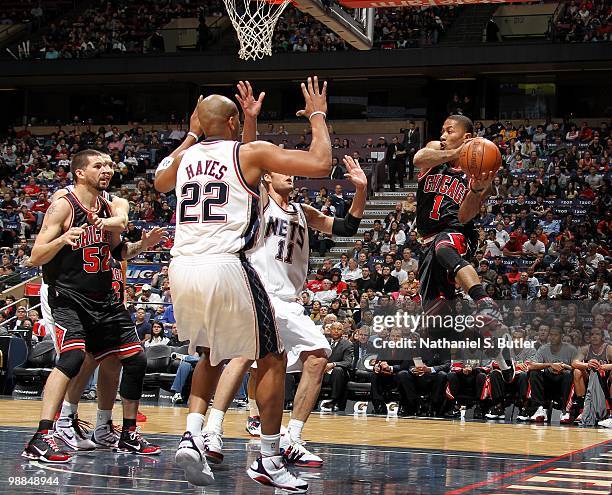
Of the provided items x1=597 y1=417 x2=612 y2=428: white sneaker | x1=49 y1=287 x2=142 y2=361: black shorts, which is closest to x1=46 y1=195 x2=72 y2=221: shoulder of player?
x1=49 y1=287 x2=142 y2=361: black shorts

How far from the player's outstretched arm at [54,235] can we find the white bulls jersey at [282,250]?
1382 mm

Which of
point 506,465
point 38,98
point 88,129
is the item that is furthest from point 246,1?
point 38,98

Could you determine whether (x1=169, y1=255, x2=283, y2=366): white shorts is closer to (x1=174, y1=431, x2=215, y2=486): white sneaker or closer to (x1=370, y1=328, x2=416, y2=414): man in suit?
(x1=174, y1=431, x2=215, y2=486): white sneaker

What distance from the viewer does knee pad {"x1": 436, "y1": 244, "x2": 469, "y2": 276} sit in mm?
8445

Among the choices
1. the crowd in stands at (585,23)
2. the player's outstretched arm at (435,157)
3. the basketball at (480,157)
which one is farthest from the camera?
the crowd in stands at (585,23)

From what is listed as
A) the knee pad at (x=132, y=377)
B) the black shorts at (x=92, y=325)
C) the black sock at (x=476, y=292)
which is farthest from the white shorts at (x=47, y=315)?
the black sock at (x=476, y=292)

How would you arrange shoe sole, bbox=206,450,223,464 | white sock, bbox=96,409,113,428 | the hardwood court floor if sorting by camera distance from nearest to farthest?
the hardwood court floor
shoe sole, bbox=206,450,223,464
white sock, bbox=96,409,113,428

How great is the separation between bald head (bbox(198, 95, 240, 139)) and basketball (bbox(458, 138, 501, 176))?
3.02 m

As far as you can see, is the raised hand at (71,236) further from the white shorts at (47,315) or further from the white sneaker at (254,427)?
the white sneaker at (254,427)

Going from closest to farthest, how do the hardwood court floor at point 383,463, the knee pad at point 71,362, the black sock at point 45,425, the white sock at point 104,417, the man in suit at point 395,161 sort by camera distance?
1. the hardwood court floor at point 383,463
2. the black sock at point 45,425
3. the knee pad at point 71,362
4. the white sock at point 104,417
5. the man in suit at point 395,161

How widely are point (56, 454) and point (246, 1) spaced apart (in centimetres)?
929

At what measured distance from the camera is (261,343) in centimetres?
551

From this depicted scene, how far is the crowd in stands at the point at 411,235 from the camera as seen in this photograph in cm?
1346

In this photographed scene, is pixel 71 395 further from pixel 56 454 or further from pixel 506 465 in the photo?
pixel 506 465
